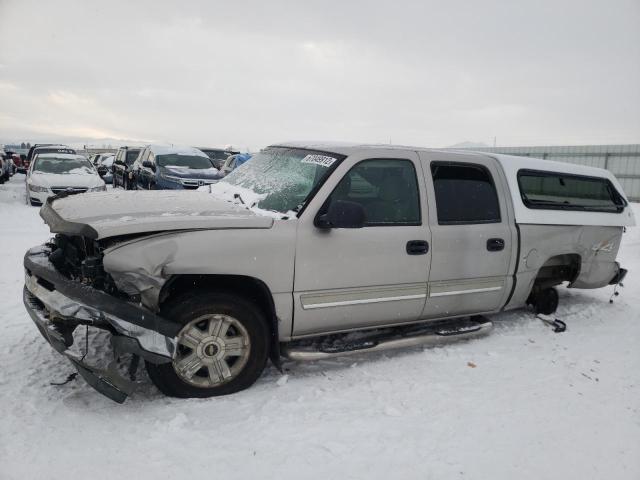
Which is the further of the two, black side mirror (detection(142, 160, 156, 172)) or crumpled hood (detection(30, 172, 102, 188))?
black side mirror (detection(142, 160, 156, 172))

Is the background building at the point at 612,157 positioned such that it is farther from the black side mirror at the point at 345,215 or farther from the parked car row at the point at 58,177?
the black side mirror at the point at 345,215

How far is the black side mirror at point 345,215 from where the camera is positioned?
339 cm

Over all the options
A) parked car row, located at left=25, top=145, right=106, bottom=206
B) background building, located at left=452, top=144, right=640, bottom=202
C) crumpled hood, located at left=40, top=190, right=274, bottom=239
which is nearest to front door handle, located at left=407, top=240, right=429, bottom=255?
crumpled hood, located at left=40, top=190, right=274, bottom=239

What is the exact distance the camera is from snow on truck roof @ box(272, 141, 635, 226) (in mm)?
4121

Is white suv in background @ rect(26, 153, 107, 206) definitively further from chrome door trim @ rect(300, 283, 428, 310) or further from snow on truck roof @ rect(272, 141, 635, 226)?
chrome door trim @ rect(300, 283, 428, 310)

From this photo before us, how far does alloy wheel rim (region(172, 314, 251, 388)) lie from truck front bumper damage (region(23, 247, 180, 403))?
0.59 ft

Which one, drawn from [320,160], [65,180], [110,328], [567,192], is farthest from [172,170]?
[110,328]

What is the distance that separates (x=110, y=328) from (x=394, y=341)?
2.15 m

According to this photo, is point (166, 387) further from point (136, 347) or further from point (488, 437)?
point (488, 437)

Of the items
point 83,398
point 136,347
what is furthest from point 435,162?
point 83,398

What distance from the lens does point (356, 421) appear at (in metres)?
3.17

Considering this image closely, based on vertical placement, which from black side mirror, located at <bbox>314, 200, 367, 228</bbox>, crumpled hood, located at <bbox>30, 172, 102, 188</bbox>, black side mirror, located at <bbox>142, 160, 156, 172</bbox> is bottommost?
crumpled hood, located at <bbox>30, 172, 102, 188</bbox>

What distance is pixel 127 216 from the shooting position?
3.25 m

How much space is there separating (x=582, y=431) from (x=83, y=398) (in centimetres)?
334
